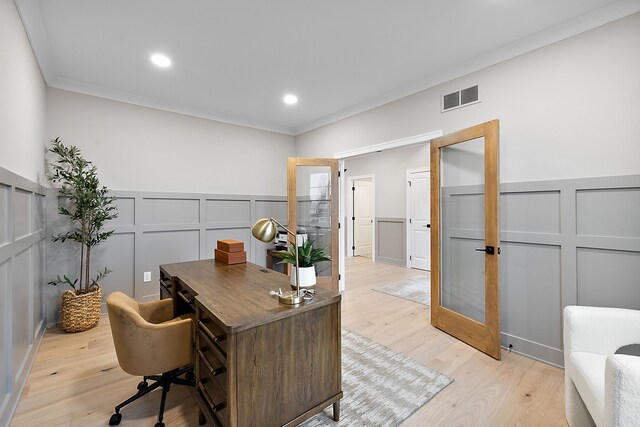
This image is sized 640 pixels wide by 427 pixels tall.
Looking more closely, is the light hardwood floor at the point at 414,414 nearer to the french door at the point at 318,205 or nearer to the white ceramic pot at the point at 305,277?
the white ceramic pot at the point at 305,277

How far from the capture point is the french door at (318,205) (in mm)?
4195

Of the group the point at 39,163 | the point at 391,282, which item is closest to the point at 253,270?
the point at 39,163

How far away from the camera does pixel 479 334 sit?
101 inches

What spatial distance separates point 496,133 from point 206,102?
134 inches

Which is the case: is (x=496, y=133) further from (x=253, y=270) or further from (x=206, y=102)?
(x=206, y=102)

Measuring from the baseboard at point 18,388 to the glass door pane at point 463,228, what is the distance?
11.0ft

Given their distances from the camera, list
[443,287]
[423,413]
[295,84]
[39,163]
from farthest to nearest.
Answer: [295,84], [443,287], [39,163], [423,413]

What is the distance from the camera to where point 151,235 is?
3709mm

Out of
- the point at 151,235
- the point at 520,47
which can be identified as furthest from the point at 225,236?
the point at 520,47

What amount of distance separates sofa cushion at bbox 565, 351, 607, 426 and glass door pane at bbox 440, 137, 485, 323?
107 cm

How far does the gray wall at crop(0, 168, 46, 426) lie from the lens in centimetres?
165

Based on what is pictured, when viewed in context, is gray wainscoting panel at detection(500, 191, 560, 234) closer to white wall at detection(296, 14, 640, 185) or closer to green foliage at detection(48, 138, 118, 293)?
white wall at detection(296, 14, 640, 185)

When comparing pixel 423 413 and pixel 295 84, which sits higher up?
pixel 295 84

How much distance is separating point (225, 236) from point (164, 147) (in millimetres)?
1474
